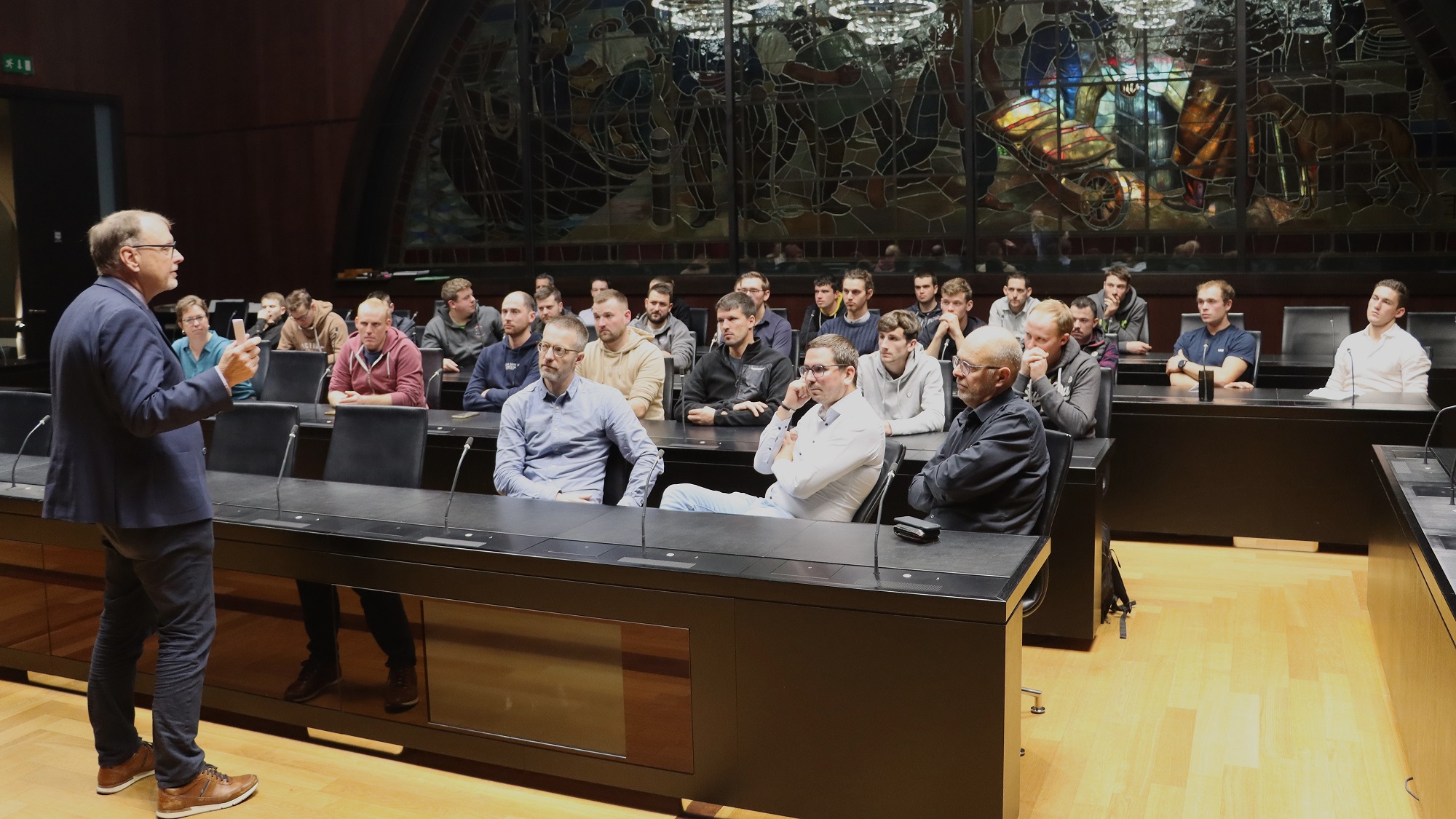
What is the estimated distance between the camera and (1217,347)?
21.6 feet

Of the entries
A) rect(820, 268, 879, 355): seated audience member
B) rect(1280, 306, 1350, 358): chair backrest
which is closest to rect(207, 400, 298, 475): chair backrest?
rect(820, 268, 879, 355): seated audience member

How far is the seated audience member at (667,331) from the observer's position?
748 centimetres

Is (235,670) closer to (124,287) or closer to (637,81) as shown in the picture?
(124,287)

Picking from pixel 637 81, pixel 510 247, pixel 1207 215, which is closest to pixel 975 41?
pixel 1207 215

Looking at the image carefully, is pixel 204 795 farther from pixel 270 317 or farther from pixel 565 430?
pixel 270 317

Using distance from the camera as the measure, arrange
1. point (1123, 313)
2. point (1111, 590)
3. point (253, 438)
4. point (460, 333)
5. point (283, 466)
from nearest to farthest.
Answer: point (283, 466) → point (253, 438) → point (1111, 590) → point (1123, 313) → point (460, 333)

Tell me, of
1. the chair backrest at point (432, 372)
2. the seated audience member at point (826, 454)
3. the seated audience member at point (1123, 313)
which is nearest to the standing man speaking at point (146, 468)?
the seated audience member at point (826, 454)

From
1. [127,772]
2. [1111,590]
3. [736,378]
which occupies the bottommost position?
[127,772]

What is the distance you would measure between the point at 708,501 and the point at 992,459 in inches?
41.6

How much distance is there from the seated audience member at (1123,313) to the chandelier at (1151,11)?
2206 millimetres

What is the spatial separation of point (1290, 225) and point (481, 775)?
7.69m

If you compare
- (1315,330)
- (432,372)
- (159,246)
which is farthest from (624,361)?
(1315,330)

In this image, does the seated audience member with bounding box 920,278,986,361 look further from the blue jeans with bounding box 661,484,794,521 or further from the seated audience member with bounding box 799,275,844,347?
the blue jeans with bounding box 661,484,794,521

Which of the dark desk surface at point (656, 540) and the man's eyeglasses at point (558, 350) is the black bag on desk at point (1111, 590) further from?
the man's eyeglasses at point (558, 350)
